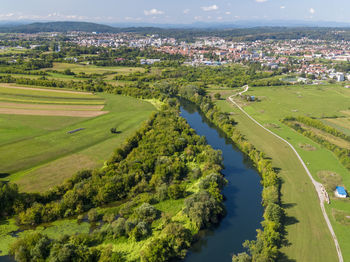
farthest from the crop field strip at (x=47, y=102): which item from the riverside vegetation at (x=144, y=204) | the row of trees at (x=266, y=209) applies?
the row of trees at (x=266, y=209)

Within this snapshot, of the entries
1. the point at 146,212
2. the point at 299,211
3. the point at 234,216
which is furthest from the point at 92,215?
the point at 299,211

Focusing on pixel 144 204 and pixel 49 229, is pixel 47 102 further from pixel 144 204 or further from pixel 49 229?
pixel 144 204

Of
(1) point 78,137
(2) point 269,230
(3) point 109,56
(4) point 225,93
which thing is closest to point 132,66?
(3) point 109,56

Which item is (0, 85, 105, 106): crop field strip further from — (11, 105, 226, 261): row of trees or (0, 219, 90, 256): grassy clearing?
(0, 219, 90, 256): grassy clearing

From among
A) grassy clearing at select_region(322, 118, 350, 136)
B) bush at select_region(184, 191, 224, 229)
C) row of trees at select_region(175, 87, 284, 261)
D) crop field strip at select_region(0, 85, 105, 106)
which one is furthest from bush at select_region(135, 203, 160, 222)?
grassy clearing at select_region(322, 118, 350, 136)

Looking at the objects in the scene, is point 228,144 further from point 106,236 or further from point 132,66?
point 132,66

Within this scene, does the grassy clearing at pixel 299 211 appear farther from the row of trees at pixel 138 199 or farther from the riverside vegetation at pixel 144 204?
the row of trees at pixel 138 199
